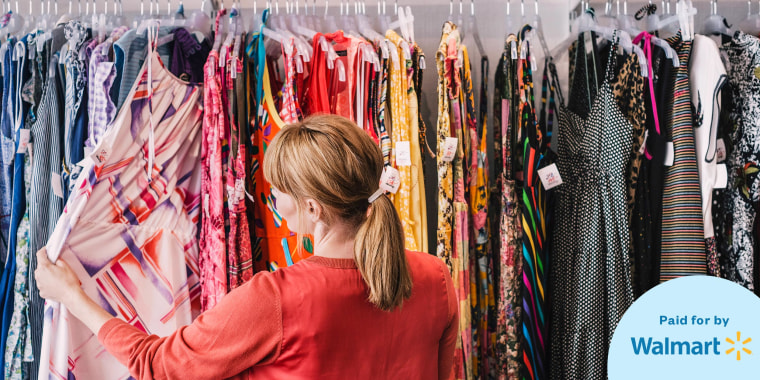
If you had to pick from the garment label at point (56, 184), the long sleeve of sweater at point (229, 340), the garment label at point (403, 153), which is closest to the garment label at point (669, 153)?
the garment label at point (403, 153)

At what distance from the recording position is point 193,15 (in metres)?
2.10

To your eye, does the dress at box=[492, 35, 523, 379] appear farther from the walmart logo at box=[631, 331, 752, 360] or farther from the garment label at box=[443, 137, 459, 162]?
the walmart logo at box=[631, 331, 752, 360]

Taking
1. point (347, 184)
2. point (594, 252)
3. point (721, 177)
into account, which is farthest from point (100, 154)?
point (721, 177)

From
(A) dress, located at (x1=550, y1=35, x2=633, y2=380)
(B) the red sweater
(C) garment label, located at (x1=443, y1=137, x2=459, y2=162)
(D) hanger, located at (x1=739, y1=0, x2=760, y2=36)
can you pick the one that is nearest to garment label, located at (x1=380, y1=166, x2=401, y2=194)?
(C) garment label, located at (x1=443, y1=137, x2=459, y2=162)

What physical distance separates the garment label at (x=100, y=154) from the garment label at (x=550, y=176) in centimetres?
133

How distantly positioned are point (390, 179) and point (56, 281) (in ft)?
3.16

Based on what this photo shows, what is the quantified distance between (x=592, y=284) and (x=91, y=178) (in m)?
1.55

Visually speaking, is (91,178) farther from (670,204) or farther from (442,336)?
(670,204)

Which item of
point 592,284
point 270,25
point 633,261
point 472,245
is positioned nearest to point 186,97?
point 270,25

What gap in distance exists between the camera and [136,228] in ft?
6.45

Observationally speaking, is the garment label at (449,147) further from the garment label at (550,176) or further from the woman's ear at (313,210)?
the woman's ear at (313,210)

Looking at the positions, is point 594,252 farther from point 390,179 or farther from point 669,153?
point 390,179

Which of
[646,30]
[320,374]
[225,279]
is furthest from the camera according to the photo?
[646,30]

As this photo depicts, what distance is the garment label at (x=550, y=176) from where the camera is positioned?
2.03 meters
